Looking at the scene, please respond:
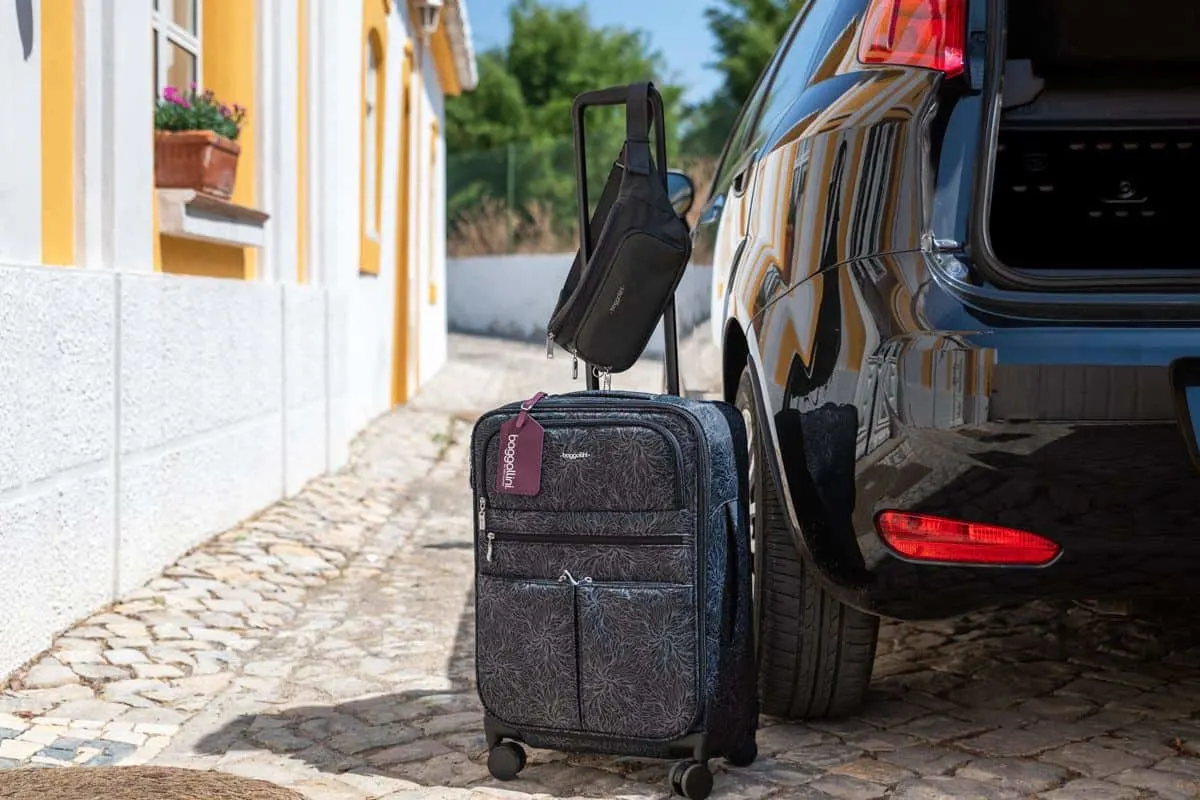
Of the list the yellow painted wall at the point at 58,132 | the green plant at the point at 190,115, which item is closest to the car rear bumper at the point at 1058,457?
the yellow painted wall at the point at 58,132

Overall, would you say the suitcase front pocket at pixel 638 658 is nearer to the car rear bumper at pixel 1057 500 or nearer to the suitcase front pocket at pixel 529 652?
the suitcase front pocket at pixel 529 652

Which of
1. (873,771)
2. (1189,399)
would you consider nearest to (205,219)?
(873,771)

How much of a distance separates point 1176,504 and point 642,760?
1173mm

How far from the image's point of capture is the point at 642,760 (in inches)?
119

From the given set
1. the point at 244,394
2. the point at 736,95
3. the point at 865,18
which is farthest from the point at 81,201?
the point at 736,95

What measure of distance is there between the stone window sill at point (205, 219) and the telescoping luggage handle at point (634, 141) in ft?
7.81

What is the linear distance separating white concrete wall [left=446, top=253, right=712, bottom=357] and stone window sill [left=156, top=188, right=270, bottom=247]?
1588 centimetres

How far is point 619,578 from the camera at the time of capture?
2.78 m

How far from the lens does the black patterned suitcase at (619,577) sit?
8.98 ft

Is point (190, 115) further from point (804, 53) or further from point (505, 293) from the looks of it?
point (505, 293)

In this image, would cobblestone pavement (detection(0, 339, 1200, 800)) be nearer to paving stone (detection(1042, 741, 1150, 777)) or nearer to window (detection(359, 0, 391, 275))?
paving stone (detection(1042, 741, 1150, 777))

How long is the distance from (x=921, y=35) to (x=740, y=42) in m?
32.4

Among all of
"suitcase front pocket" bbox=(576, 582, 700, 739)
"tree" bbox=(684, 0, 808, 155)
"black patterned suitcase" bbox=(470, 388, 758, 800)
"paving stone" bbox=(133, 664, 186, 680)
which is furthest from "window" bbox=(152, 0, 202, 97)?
"tree" bbox=(684, 0, 808, 155)

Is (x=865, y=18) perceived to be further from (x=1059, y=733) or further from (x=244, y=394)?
(x=244, y=394)
